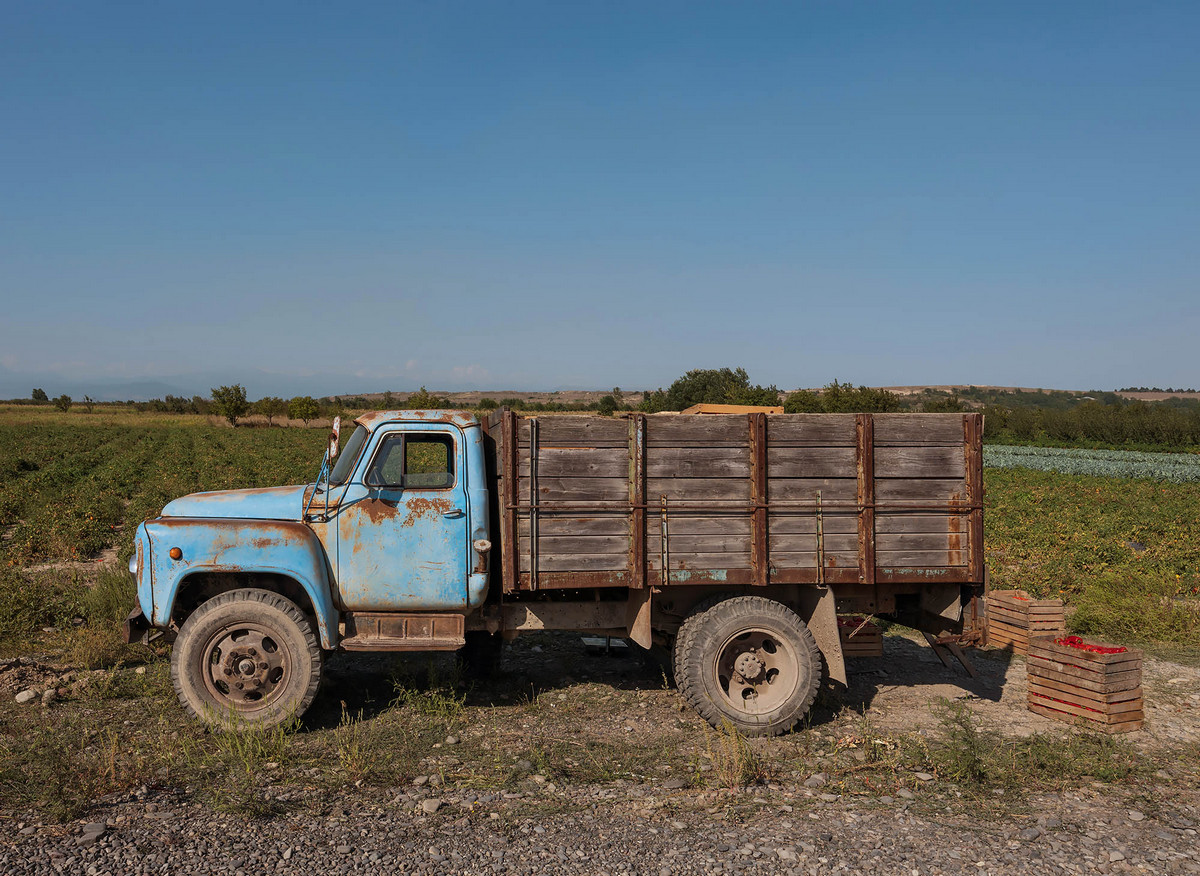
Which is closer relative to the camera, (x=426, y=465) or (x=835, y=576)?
(x=835, y=576)

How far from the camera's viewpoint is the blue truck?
19.6 ft

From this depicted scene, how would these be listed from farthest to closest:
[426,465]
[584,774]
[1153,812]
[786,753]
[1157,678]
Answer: [1157,678] → [426,465] → [786,753] → [584,774] → [1153,812]

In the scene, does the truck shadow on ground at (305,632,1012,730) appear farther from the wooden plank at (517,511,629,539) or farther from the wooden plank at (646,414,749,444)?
the wooden plank at (646,414,749,444)

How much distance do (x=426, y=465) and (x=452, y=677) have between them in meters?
1.98

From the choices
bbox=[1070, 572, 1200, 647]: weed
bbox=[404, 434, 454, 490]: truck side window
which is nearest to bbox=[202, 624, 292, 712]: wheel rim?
bbox=[404, 434, 454, 490]: truck side window

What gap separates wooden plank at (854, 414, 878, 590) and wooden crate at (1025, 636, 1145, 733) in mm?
1870

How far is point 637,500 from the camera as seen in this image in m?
6.09

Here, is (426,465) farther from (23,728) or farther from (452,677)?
(23,728)

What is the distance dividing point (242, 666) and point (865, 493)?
16.6ft

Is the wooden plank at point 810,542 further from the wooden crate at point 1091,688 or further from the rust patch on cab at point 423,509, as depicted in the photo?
the rust patch on cab at point 423,509

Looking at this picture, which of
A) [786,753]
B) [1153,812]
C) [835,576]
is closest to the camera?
[1153,812]

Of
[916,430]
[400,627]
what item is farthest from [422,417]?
[916,430]

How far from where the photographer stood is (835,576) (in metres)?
6.22

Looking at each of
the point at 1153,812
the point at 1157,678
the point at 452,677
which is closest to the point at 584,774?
the point at 452,677
